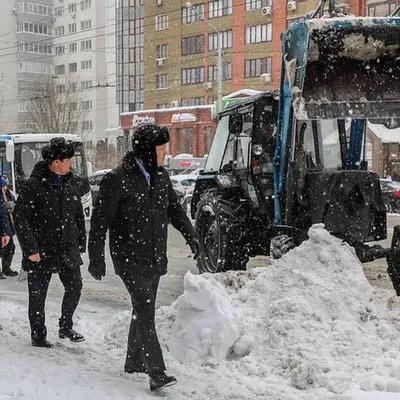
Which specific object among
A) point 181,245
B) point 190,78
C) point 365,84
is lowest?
point 181,245

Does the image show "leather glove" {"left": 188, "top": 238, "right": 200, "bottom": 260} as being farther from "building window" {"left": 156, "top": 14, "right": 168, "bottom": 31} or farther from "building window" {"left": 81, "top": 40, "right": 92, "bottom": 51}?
"building window" {"left": 81, "top": 40, "right": 92, "bottom": 51}

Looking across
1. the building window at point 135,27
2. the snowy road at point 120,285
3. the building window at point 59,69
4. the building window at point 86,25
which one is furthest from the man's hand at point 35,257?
the building window at point 59,69

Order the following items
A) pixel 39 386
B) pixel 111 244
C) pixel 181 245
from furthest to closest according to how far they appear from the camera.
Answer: pixel 181 245
pixel 111 244
pixel 39 386

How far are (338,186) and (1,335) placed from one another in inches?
148

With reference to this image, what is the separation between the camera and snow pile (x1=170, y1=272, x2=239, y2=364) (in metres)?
5.34

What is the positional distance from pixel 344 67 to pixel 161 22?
53920 mm

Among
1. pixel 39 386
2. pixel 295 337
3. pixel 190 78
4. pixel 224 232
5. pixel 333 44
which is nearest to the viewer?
Answer: pixel 39 386

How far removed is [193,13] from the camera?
56188mm

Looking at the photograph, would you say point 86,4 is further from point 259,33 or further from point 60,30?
point 259,33

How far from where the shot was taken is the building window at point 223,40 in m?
53.2

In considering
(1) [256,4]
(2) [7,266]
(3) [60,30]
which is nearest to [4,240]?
(2) [7,266]

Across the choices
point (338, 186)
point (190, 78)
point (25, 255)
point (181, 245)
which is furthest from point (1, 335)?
point (190, 78)

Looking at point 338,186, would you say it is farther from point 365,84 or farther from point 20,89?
point 20,89

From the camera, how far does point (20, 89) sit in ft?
269
